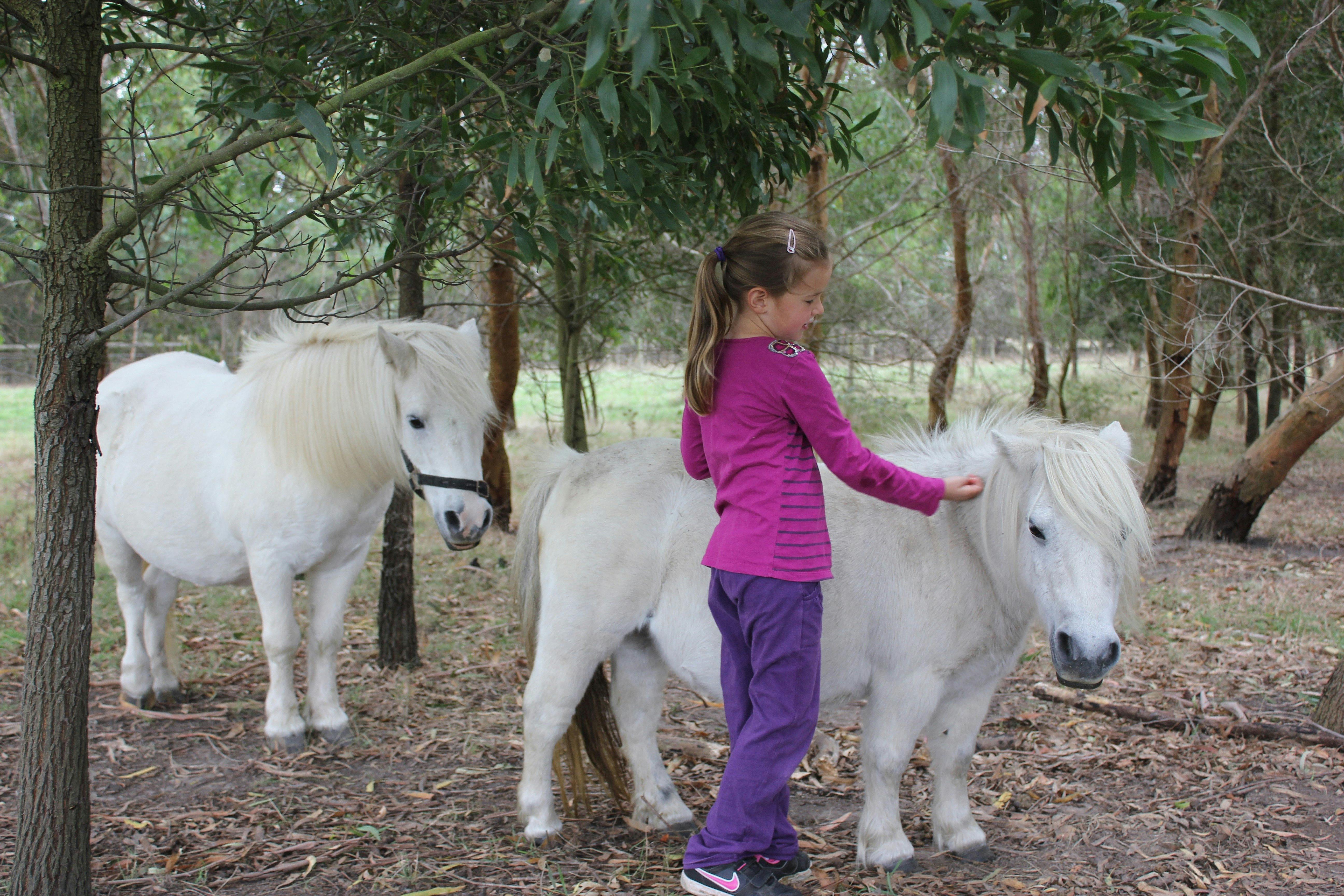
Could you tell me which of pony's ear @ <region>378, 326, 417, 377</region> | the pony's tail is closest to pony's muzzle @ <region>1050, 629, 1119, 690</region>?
the pony's tail

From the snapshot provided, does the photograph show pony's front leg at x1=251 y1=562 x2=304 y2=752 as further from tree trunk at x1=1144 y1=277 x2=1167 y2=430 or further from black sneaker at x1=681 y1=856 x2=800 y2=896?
tree trunk at x1=1144 y1=277 x2=1167 y2=430

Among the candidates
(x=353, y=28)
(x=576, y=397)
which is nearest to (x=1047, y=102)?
(x=353, y=28)

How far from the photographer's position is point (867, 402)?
1055 centimetres

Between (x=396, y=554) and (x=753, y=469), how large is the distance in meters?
3.26

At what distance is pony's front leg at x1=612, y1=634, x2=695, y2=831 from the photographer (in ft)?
10.9

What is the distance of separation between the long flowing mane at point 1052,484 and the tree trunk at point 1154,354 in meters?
3.75

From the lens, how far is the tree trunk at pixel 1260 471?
7.43 metres

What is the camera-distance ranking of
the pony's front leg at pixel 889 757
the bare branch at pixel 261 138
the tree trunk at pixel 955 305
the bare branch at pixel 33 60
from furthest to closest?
the tree trunk at pixel 955 305 → the pony's front leg at pixel 889 757 → the bare branch at pixel 33 60 → the bare branch at pixel 261 138

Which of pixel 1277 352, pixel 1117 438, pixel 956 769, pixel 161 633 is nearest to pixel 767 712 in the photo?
pixel 956 769

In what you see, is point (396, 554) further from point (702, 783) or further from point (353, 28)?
point (353, 28)

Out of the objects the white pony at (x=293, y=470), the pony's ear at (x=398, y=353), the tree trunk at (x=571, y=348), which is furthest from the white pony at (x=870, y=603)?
the tree trunk at (x=571, y=348)

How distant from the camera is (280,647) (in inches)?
162

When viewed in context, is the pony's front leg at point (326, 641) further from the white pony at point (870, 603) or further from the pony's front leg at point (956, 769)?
the pony's front leg at point (956, 769)

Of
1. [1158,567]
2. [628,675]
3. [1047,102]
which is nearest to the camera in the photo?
[1047,102]
